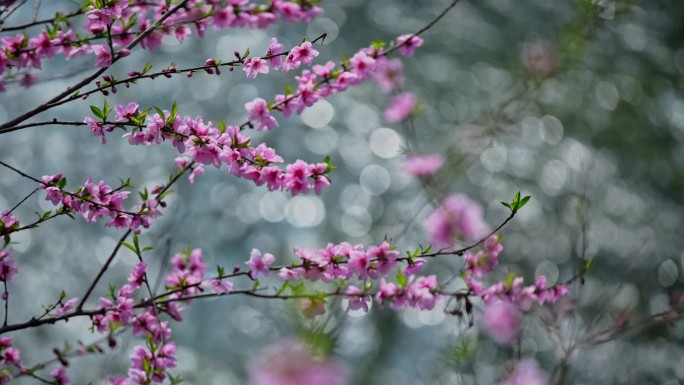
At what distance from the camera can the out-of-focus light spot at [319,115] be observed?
269 inches

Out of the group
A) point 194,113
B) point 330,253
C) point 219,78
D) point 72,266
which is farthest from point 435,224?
point 219,78

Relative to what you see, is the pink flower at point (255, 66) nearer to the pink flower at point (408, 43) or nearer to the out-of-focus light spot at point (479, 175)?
the pink flower at point (408, 43)

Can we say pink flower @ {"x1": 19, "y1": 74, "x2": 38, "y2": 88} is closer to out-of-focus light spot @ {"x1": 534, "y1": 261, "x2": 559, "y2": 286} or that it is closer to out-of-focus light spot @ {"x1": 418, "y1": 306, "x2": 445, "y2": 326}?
out-of-focus light spot @ {"x1": 418, "y1": 306, "x2": 445, "y2": 326}

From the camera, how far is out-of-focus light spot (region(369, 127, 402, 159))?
667cm

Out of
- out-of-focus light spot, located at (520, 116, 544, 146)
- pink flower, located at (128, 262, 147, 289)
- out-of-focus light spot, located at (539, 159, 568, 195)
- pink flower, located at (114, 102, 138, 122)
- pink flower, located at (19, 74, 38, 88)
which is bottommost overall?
out-of-focus light spot, located at (539, 159, 568, 195)

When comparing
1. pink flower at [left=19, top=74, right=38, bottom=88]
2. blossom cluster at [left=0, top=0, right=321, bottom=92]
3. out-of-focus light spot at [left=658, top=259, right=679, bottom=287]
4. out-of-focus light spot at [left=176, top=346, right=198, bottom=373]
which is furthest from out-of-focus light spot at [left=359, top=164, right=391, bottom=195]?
pink flower at [left=19, top=74, right=38, bottom=88]

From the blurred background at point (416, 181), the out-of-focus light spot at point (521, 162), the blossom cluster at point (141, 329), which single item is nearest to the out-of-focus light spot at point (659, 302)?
the blurred background at point (416, 181)

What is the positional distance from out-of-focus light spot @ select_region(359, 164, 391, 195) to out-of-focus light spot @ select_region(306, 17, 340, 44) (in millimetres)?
1620

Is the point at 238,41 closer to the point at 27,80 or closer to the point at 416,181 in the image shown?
the point at 416,181

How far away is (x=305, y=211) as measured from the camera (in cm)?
621

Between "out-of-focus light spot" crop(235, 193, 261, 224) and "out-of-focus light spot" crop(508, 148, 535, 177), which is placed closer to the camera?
"out-of-focus light spot" crop(235, 193, 261, 224)

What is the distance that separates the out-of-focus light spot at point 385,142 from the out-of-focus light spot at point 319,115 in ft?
1.51

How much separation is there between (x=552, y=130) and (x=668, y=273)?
1.86 metres

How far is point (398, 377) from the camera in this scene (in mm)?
4992
